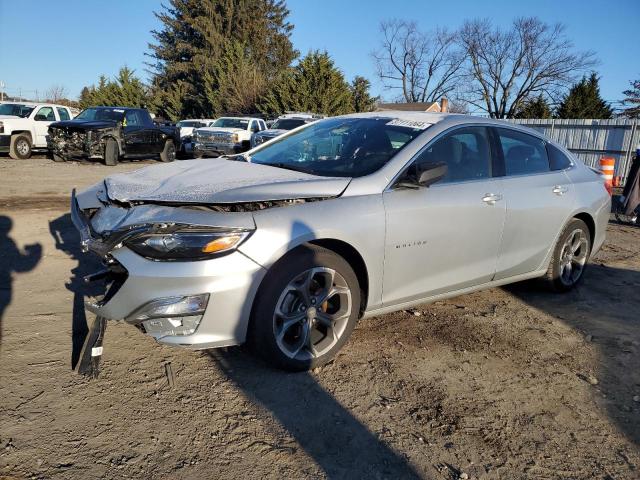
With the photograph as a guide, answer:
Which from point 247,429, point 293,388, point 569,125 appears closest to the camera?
point 247,429

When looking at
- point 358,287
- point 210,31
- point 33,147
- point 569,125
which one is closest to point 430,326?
point 358,287

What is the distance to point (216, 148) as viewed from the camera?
18406 mm

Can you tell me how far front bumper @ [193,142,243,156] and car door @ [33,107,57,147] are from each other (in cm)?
483

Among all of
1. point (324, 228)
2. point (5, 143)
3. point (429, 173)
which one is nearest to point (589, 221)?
point (429, 173)

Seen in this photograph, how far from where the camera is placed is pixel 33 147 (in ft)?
54.0

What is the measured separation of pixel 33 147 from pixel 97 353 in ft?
52.7

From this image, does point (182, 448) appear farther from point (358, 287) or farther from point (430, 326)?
point (430, 326)

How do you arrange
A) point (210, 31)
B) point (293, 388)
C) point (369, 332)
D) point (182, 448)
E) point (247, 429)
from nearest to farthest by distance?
point (182, 448) → point (247, 429) → point (293, 388) → point (369, 332) → point (210, 31)

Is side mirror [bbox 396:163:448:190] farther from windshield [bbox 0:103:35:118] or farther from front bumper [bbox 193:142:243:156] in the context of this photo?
windshield [bbox 0:103:35:118]

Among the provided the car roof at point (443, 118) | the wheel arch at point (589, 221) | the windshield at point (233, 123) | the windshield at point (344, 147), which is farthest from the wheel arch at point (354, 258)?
the windshield at point (233, 123)

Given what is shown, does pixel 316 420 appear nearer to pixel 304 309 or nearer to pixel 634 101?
pixel 304 309

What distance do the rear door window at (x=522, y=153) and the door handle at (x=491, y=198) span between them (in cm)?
33

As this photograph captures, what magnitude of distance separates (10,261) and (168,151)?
518 inches

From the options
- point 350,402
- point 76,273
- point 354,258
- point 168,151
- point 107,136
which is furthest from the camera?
point 168,151
